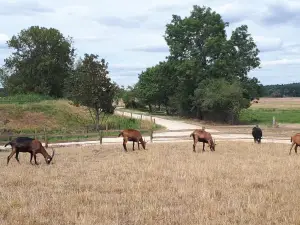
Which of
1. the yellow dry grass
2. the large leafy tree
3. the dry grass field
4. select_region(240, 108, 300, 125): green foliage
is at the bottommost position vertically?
the dry grass field

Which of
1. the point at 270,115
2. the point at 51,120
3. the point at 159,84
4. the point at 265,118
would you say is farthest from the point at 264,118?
the point at 51,120

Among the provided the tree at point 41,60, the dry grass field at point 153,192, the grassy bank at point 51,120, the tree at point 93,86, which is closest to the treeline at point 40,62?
the tree at point 41,60

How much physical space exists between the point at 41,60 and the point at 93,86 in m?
30.7

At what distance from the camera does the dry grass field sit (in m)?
9.70

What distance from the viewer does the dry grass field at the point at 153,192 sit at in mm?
9703

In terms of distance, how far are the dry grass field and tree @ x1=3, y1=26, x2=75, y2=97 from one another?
173 ft

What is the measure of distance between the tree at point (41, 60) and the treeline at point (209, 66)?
17430 millimetres

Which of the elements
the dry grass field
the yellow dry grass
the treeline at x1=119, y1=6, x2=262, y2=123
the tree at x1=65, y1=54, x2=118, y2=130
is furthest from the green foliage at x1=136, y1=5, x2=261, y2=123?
the yellow dry grass

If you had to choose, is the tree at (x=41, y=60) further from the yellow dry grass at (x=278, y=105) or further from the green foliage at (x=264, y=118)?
the yellow dry grass at (x=278, y=105)

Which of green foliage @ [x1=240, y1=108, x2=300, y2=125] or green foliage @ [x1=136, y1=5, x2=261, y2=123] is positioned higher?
green foliage @ [x1=136, y1=5, x2=261, y2=123]

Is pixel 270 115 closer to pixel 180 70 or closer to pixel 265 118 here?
pixel 265 118

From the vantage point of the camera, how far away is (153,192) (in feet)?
41.0

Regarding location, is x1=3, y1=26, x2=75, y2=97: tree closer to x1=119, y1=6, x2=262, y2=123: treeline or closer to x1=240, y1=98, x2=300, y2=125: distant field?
x1=119, y1=6, x2=262, y2=123: treeline

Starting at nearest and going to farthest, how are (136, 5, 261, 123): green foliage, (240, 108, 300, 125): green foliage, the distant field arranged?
1. (136, 5, 261, 123): green foliage
2. (240, 108, 300, 125): green foliage
3. the distant field
